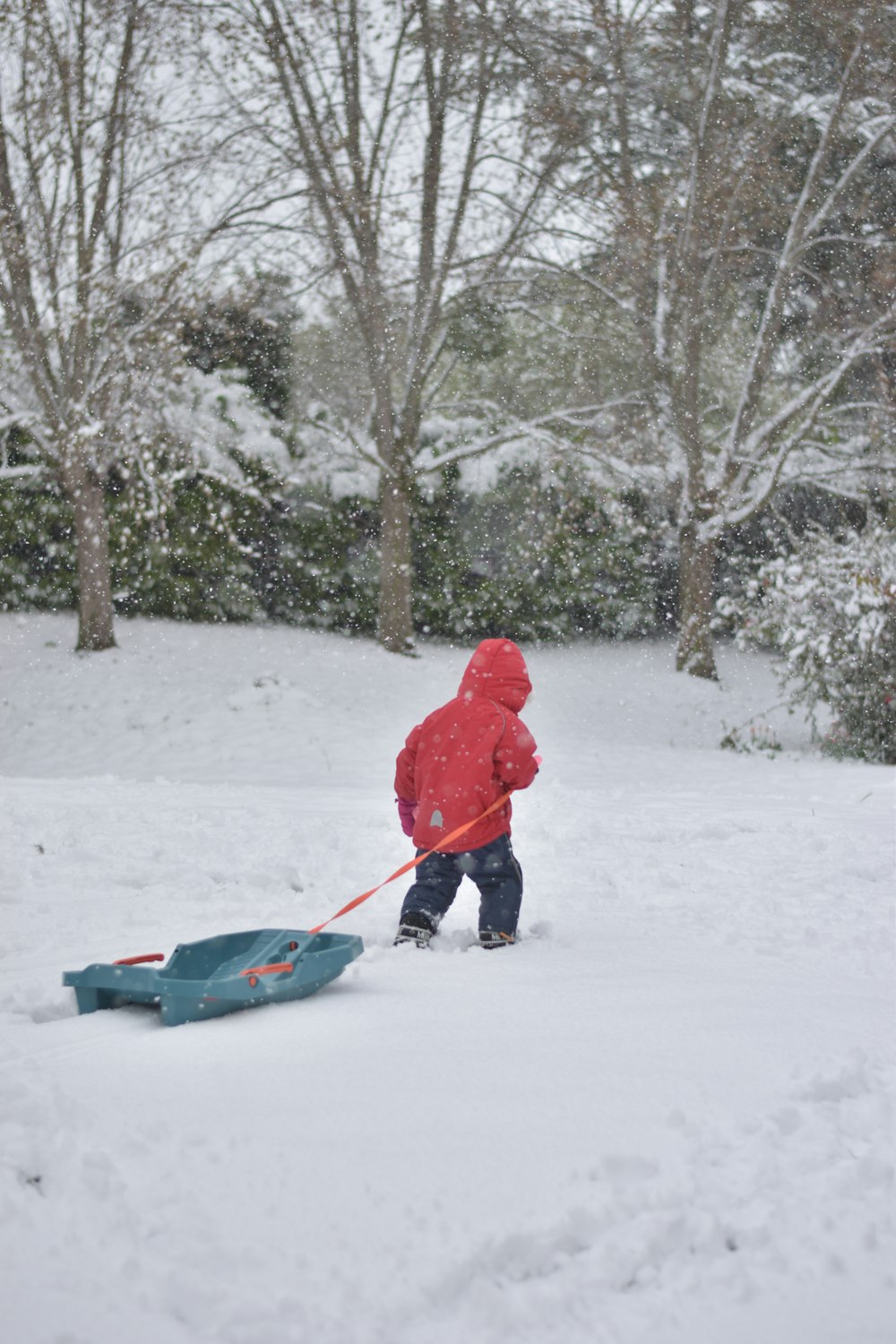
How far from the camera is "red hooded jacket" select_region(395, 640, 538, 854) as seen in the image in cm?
448

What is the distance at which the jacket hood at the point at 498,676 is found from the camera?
15.4ft

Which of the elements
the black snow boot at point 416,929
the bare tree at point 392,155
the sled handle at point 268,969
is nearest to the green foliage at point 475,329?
the bare tree at point 392,155

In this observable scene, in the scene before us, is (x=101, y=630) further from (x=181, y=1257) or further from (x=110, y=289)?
(x=181, y=1257)

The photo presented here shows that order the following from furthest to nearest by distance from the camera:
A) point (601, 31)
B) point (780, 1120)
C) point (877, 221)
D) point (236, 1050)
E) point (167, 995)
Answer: point (877, 221), point (601, 31), point (167, 995), point (236, 1050), point (780, 1120)

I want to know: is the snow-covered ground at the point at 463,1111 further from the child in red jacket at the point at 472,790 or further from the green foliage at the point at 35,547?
the green foliage at the point at 35,547

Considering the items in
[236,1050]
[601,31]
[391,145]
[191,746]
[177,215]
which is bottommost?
[191,746]

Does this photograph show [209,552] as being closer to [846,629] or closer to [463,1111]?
[846,629]

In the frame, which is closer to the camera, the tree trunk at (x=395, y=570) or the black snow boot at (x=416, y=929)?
the black snow boot at (x=416, y=929)

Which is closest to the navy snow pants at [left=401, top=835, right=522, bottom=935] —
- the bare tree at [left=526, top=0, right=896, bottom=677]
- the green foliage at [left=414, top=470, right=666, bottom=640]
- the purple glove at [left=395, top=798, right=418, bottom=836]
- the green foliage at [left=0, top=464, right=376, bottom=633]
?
the purple glove at [left=395, top=798, right=418, bottom=836]

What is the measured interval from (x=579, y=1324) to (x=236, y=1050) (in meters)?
1.30

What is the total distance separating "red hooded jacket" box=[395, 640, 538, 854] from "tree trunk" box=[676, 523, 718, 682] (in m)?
11.5

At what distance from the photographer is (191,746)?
38.3 feet

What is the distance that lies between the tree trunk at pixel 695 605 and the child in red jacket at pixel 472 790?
11438 mm

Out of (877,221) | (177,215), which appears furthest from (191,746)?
(877,221)
